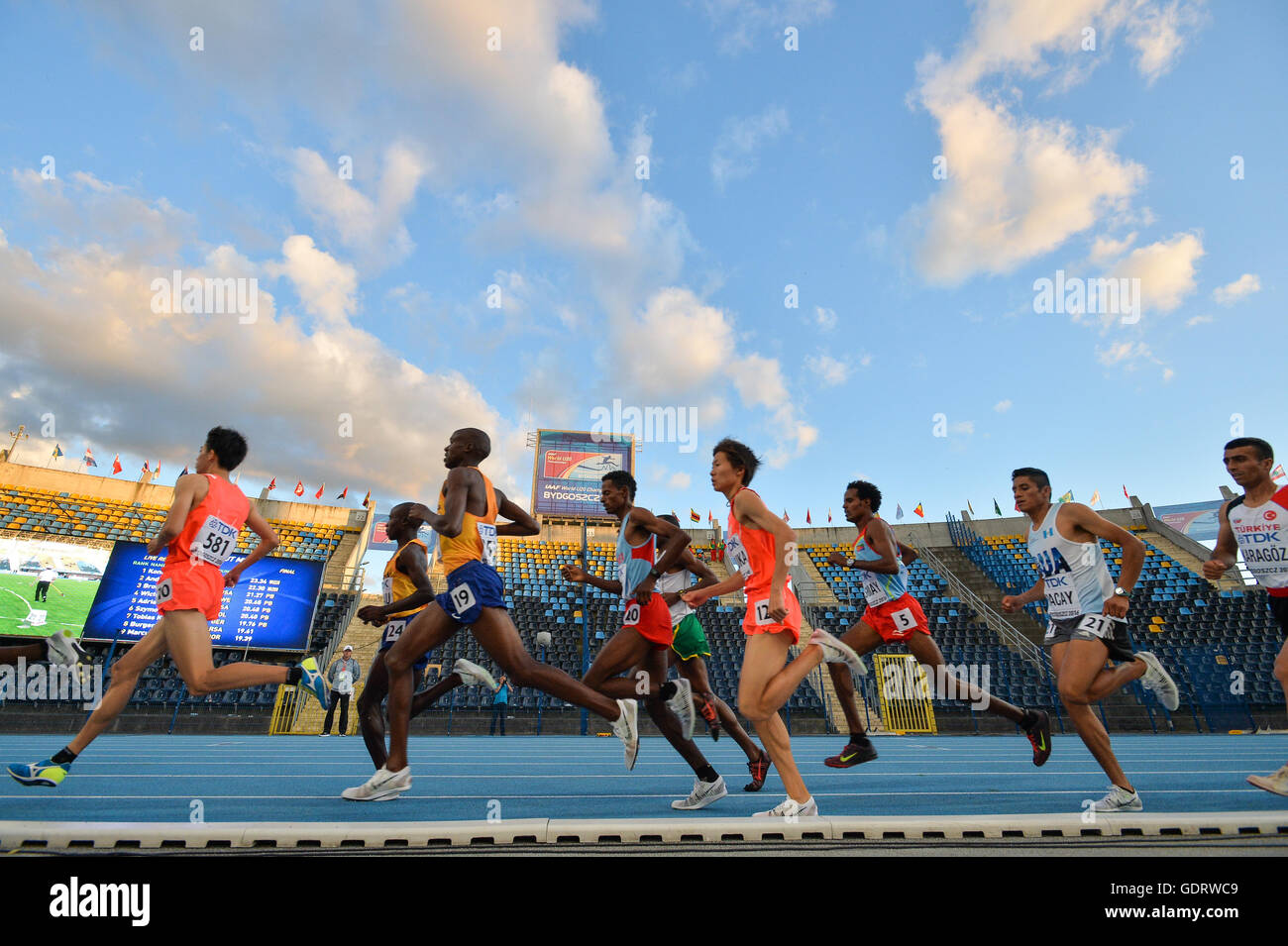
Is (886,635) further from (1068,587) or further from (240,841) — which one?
(240,841)

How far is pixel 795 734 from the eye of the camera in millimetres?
15805

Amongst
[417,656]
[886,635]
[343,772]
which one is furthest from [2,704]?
[886,635]

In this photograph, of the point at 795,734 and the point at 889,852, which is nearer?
the point at 889,852

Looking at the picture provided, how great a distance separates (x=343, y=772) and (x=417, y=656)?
292 cm

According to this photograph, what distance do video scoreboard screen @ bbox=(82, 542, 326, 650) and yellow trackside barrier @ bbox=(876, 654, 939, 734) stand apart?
1424 centimetres

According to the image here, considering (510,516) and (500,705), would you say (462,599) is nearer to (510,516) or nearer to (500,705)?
(510,516)

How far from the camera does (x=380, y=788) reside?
13.1 ft

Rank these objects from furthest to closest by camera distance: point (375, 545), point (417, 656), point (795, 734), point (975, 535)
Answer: point (375, 545) → point (975, 535) → point (795, 734) → point (417, 656)

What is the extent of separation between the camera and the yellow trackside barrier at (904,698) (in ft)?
50.3

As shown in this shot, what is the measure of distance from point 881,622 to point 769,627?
254 cm

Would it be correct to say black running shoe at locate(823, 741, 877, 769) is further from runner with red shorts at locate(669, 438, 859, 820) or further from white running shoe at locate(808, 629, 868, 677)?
runner with red shorts at locate(669, 438, 859, 820)

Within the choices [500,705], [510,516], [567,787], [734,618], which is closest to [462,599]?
[510,516]

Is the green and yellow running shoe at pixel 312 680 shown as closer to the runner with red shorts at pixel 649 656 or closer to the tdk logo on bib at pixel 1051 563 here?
the runner with red shorts at pixel 649 656

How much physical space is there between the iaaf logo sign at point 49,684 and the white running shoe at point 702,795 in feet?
47.6
